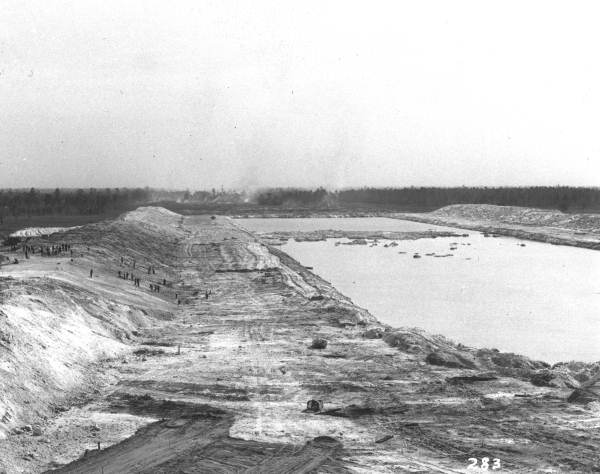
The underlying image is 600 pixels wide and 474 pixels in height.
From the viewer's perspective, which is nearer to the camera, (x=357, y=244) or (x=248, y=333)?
(x=248, y=333)

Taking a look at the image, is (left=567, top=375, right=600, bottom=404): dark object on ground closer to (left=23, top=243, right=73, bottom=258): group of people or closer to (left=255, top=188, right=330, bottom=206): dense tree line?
(left=23, top=243, right=73, bottom=258): group of people

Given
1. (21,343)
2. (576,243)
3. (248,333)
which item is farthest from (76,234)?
(576,243)

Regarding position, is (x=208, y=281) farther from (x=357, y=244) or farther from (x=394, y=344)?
(x=357, y=244)

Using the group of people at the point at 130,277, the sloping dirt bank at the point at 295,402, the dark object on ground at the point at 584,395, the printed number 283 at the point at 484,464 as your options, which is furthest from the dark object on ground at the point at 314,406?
the group of people at the point at 130,277

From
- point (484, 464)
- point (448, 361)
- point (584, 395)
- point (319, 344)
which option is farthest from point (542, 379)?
point (319, 344)

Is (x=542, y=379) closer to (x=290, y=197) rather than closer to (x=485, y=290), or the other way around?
(x=485, y=290)
